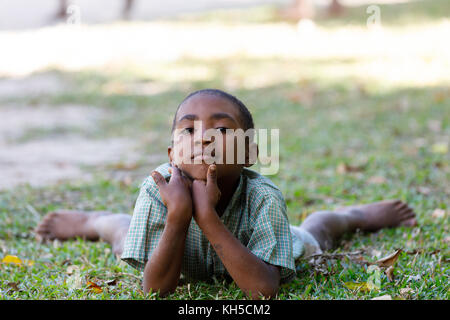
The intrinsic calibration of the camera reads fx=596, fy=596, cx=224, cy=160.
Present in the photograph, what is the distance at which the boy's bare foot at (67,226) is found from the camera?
12.6 feet

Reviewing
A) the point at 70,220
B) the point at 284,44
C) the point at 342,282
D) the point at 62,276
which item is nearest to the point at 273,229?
the point at 342,282

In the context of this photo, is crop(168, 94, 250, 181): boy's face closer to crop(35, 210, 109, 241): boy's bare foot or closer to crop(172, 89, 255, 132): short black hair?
crop(172, 89, 255, 132): short black hair

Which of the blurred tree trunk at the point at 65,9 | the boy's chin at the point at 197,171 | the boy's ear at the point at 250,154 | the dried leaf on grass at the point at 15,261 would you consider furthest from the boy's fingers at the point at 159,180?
the blurred tree trunk at the point at 65,9

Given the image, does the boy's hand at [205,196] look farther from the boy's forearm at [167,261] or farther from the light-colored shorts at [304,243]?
the light-colored shorts at [304,243]

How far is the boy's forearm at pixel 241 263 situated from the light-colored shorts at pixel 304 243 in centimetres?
53

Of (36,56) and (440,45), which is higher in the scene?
(36,56)

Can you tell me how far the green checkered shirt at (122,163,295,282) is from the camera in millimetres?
2646

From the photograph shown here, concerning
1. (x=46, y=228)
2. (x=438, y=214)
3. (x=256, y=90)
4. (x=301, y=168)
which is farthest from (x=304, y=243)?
(x=256, y=90)

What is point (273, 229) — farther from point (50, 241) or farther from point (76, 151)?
point (76, 151)

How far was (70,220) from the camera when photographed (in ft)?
12.8

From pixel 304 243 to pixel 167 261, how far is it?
1.00 meters

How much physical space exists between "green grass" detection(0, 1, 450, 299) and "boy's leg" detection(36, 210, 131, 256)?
0.33 ft

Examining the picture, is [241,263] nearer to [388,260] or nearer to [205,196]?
[205,196]

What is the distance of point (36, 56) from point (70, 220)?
32.0 feet
